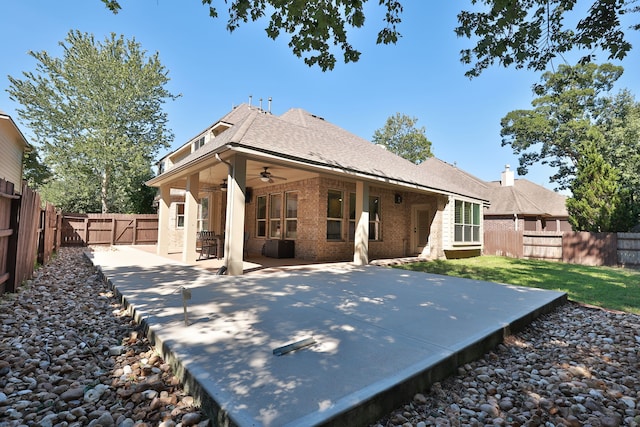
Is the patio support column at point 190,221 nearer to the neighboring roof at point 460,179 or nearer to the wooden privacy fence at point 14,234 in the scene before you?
the wooden privacy fence at point 14,234

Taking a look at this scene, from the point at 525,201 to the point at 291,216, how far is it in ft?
68.4

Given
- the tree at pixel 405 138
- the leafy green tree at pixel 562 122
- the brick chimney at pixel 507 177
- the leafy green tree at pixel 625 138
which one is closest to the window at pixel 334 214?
the leafy green tree at pixel 625 138

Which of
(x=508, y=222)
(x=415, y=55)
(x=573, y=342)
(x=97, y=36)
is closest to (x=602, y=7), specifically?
(x=573, y=342)

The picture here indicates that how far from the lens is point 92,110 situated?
23.4m

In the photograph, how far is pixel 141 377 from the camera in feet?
8.47

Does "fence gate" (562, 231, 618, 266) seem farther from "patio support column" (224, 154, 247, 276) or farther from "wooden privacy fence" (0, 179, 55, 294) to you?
"wooden privacy fence" (0, 179, 55, 294)

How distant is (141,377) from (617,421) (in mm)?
3687

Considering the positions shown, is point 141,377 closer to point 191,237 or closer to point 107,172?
point 191,237

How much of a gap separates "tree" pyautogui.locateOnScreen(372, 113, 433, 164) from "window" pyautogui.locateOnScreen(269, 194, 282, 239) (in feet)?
101

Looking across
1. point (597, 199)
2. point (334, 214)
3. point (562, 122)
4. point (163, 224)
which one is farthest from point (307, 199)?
point (562, 122)

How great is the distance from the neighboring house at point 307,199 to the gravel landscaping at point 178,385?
3.52 m

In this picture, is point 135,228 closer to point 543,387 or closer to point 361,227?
point 361,227

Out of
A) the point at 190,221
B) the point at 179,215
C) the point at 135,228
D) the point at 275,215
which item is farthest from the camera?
the point at 135,228

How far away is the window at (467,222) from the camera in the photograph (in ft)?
45.7
